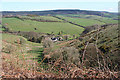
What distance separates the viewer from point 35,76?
7.08 feet

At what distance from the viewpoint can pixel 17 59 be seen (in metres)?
2.49

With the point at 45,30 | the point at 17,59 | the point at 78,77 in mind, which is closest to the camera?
the point at 78,77

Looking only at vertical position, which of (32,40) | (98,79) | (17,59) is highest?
(17,59)

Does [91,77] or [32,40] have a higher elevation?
[91,77]

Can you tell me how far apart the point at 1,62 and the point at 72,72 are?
1654 mm

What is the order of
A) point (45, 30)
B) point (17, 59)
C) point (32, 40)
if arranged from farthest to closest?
point (45, 30)
point (32, 40)
point (17, 59)

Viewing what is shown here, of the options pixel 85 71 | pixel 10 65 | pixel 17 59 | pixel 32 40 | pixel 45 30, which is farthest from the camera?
pixel 45 30

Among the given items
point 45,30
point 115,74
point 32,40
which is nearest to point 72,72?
point 115,74

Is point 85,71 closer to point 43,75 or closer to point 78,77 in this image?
point 78,77

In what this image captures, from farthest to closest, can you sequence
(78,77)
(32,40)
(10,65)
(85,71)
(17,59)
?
(32,40) < (10,65) < (17,59) < (85,71) < (78,77)

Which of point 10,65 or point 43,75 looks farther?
point 10,65

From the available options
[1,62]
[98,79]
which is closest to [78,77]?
[98,79]

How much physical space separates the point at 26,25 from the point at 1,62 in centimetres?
6766

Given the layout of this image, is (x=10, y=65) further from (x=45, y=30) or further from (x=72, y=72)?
(x=45, y=30)
